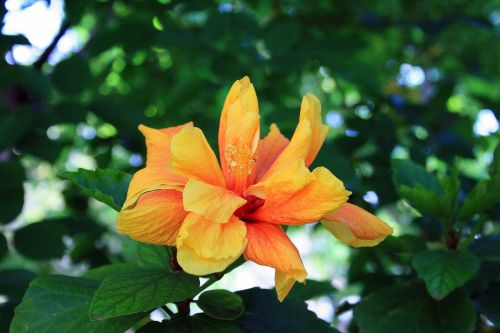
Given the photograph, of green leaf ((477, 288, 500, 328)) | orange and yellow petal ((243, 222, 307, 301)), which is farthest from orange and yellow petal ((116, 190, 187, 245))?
green leaf ((477, 288, 500, 328))

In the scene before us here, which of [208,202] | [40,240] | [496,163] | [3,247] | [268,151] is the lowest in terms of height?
[40,240]

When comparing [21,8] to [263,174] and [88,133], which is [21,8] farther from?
[263,174]

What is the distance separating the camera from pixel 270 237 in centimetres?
93

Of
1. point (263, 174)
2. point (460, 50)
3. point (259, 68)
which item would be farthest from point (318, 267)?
point (263, 174)

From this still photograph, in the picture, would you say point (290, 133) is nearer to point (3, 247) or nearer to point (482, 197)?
point (482, 197)

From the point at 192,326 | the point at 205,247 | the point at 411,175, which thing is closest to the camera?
the point at 205,247

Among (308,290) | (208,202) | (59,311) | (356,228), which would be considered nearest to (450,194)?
(308,290)

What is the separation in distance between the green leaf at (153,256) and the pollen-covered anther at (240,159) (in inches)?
9.9

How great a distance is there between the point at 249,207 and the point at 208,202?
134mm

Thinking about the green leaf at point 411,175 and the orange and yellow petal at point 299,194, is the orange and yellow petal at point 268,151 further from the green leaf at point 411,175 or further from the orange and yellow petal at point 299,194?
the green leaf at point 411,175

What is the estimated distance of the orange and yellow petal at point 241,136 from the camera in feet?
3.38

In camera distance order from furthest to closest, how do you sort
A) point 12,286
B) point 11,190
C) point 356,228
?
point 11,190 → point 12,286 → point 356,228

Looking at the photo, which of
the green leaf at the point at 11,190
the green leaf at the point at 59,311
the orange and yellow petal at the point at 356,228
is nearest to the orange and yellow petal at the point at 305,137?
the orange and yellow petal at the point at 356,228

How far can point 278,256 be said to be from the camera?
2.92 feet
